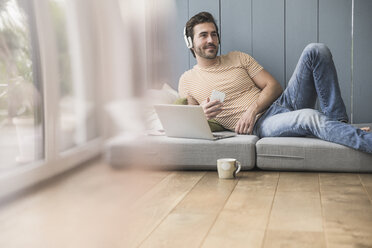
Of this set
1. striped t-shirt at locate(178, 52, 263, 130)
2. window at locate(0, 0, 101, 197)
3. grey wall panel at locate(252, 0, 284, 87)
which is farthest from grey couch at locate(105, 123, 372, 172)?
window at locate(0, 0, 101, 197)

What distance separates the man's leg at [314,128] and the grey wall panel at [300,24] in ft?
2.43

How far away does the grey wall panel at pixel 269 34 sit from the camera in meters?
2.99

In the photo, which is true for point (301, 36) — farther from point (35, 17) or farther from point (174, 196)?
point (35, 17)

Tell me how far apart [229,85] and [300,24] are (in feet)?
2.45

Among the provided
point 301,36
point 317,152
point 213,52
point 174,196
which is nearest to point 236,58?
point 213,52

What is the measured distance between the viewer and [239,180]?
2.03m

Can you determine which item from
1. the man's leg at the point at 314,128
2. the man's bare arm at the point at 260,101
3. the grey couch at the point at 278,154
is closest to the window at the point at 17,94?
the grey couch at the point at 278,154

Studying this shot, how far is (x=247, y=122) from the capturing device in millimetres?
2465

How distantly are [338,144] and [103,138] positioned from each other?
2.11 metres

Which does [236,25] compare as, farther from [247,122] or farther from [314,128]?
[314,128]

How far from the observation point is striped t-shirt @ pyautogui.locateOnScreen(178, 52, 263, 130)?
2.56 meters

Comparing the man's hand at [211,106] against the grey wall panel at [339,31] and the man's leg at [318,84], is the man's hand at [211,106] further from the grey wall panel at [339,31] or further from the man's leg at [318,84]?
the grey wall panel at [339,31]

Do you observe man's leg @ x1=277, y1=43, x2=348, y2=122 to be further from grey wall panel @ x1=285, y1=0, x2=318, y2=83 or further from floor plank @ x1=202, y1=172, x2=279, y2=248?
grey wall panel @ x1=285, y1=0, x2=318, y2=83

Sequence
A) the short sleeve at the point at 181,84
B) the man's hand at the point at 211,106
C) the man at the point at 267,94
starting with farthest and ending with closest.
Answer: the man at the point at 267,94
the man's hand at the point at 211,106
the short sleeve at the point at 181,84
